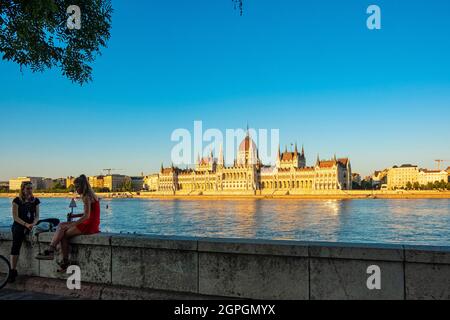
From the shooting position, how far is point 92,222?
6.09 metres

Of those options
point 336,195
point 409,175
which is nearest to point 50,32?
point 336,195

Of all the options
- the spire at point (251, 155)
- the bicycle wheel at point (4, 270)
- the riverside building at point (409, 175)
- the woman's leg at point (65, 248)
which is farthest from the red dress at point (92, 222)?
the riverside building at point (409, 175)

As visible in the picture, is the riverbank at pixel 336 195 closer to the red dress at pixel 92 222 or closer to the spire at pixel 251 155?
the spire at pixel 251 155

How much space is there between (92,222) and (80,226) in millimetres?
157

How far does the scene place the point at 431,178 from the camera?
508 ft

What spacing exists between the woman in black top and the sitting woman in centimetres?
44

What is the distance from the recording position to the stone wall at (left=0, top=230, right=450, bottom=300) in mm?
4617

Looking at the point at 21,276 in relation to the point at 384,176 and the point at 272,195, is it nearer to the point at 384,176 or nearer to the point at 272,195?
the point at 272,195

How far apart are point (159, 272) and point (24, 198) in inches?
88.9

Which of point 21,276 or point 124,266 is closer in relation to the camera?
point 124,266

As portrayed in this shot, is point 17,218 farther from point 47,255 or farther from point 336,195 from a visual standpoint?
point 336,195

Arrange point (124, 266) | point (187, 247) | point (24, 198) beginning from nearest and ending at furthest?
point (187, 247) < point (124, 266) < point (24, 198)

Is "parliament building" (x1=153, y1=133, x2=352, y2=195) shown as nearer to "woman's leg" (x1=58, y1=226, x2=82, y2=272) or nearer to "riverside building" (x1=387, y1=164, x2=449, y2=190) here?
"riverside building" (x1=387, y1=164, x2=449, y2=190)

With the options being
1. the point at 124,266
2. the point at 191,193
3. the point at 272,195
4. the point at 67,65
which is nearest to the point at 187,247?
the point at 124,266
